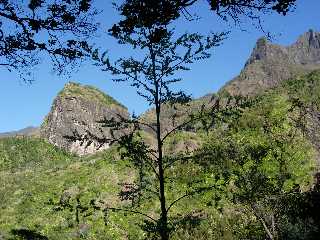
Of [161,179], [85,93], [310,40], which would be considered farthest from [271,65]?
[161,179]

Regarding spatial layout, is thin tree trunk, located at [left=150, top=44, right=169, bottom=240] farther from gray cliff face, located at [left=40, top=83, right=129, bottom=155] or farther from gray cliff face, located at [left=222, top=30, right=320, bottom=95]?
gray cliff face, located at [left=222, top=30, right=320, bottom=95]

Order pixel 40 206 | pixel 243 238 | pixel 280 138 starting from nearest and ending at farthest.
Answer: pixel 243 238 → pixel 280 138 → pixel 40 206

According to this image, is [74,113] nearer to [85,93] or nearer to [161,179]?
[85,93]

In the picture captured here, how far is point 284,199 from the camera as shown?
96.0ft

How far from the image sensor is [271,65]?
395ft

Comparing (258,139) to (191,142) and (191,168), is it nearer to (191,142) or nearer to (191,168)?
(191,168)

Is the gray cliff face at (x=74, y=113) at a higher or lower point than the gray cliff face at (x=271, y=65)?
lower

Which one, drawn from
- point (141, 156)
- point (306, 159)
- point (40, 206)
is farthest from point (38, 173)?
point (141, 156)

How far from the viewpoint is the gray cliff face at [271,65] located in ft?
353

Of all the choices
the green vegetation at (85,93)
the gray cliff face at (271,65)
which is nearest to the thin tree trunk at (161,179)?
the green vegetation at (85,93)

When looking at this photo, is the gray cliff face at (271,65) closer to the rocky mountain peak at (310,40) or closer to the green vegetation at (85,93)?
the rocky mountain peak at (310,40)

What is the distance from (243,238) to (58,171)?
74.4 feet

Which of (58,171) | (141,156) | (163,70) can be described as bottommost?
(141,156)

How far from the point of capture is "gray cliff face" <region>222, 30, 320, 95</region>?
108 m
